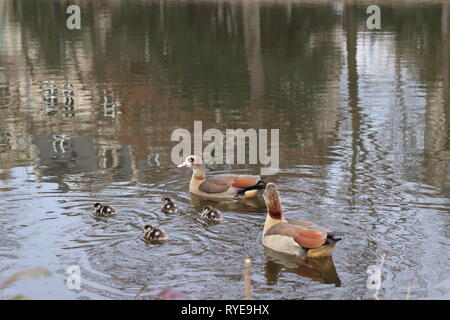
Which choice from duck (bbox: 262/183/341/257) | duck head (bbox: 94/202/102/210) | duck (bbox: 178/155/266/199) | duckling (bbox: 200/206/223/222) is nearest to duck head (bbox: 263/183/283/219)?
duck (bbox: 262/183/341/257)

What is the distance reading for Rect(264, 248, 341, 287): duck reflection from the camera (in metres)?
9.88

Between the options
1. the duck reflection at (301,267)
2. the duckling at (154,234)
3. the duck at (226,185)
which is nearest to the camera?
the duck reflection at (301,267)

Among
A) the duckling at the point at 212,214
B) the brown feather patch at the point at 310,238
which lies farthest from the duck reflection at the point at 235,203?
the brown feather patch at the point at 310,238

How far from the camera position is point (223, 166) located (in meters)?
15.6

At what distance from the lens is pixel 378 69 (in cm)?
2842

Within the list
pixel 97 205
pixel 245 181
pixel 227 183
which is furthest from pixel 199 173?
pixel 97 205

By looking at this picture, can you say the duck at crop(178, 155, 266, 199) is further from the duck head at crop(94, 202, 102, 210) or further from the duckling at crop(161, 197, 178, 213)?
the duck head at crop(94, 202, 102, 210)

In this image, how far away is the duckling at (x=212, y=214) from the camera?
39.9 feet

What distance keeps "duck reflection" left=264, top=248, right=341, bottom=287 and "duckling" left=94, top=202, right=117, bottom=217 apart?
263 centimetres

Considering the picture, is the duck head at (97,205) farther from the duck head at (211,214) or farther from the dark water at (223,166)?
the duck head at (211,214)

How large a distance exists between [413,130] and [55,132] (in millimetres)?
7898

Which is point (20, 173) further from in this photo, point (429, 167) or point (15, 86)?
point (15, 86)

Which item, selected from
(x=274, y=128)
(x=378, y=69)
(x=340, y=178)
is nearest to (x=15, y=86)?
(x=274, y=128)

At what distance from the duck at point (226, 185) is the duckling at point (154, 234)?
2.64 m
